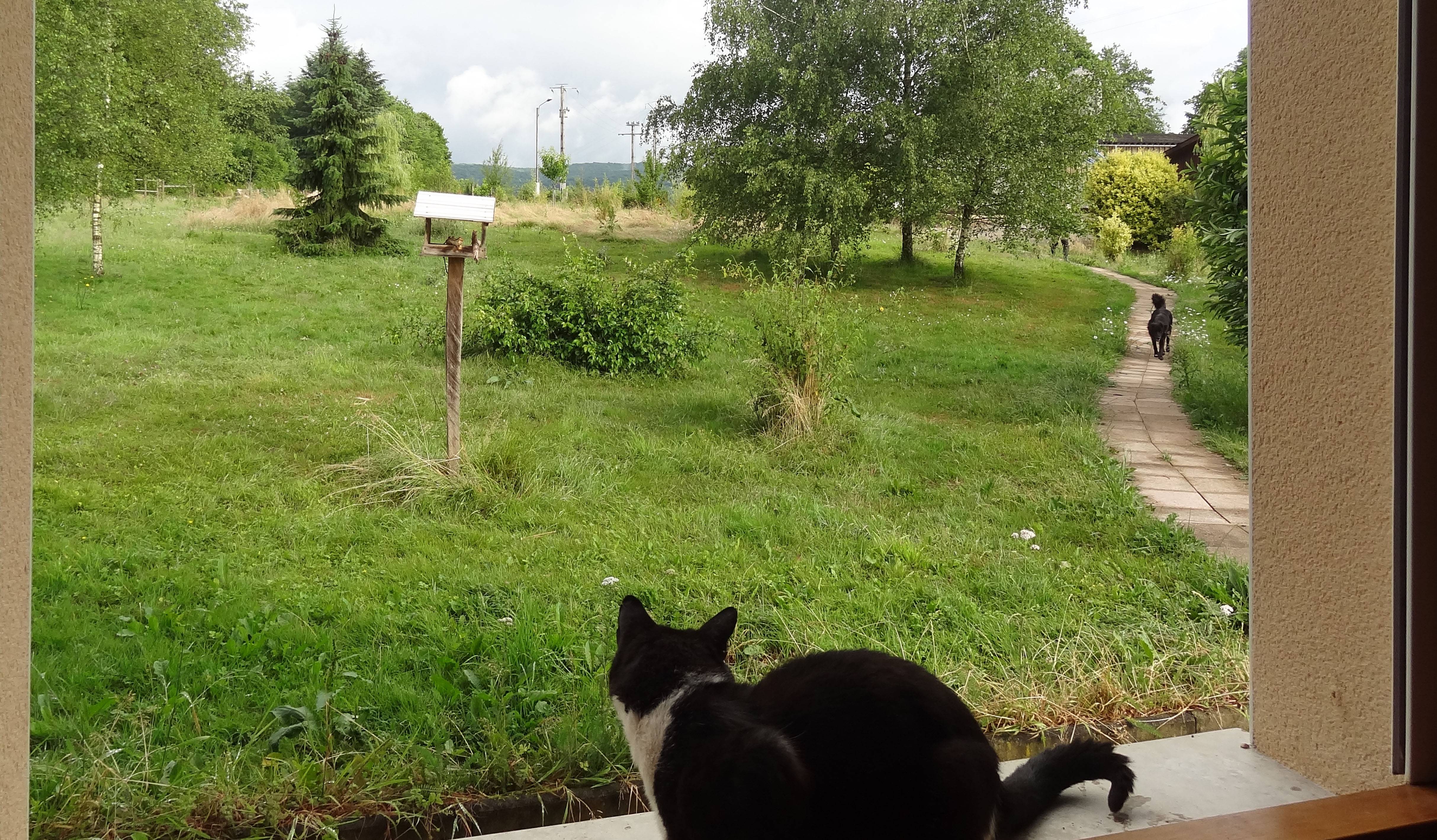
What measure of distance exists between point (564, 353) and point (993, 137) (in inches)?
125

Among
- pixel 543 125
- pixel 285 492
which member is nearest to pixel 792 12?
pixel 543 125

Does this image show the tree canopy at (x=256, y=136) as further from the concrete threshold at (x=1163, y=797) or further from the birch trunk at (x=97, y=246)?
the concrete threshold at (x=1163, y=797)

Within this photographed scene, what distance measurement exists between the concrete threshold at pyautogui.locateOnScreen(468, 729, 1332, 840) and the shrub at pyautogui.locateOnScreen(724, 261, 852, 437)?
2.35m

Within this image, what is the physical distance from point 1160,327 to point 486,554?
4.70 meters

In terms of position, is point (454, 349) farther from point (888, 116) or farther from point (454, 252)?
point (888, 116)

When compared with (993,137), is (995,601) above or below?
below

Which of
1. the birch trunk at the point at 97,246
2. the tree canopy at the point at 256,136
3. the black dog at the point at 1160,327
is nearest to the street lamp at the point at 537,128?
the tree canopy at the point at 256,136

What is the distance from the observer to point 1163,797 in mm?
1294

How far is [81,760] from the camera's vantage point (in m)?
1.46

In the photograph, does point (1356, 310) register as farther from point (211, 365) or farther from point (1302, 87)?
point (211, 365)

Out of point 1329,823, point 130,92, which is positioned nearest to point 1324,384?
point 1329,823

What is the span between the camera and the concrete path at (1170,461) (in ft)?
9.74

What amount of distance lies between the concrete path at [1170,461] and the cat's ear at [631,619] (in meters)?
2.12

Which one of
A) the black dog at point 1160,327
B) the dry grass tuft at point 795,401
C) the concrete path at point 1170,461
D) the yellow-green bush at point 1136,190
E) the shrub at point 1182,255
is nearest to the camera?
the concrete path at point 1170,461
